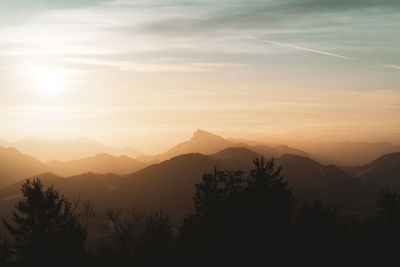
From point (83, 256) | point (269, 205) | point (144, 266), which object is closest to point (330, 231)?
point (269, 205)

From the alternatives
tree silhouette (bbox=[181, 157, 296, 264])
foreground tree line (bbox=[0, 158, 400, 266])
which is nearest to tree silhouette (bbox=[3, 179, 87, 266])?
foreground tree line (bbox=[0, 158, 400, 266])

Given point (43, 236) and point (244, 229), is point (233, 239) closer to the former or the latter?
point (244, 229)

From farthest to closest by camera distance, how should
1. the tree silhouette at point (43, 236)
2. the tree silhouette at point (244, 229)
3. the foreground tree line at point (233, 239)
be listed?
the tree silhouette at point (43, 236) → the foreground tree line at point (233, 239) → the tree silhouette at point (244, 229)

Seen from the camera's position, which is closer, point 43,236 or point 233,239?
point 233,239

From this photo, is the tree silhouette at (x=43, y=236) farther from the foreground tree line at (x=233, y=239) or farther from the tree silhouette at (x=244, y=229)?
the tree silhouette at (x=244, y=229)

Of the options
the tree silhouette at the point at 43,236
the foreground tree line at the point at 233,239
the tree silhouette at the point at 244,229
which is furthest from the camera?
the tree silhouette at the point at 43,236

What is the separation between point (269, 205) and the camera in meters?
32.6

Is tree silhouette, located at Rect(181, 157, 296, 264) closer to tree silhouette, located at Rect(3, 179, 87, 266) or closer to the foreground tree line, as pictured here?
the foreground tree line

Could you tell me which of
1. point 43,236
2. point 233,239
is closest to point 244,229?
point 233,239

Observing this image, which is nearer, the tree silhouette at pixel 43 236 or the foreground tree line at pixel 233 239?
the foreground tree line at pixel 233 239

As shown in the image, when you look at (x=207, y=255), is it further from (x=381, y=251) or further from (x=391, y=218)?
(x=391, y=218)

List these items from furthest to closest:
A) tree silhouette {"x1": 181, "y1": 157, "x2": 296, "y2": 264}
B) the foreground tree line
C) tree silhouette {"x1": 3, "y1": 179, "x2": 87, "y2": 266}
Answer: tree silhouette {"x1": 3, "y1": 179, "x2": 87, "y2": 266}, the foreground tree line, tree silhouette {"x1": 181, "y1": 157, "x2": 296, "y2": 264}

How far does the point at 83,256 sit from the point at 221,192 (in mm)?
17681

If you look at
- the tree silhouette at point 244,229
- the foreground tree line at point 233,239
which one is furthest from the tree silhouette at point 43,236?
the tree silhouette at point 244,229
